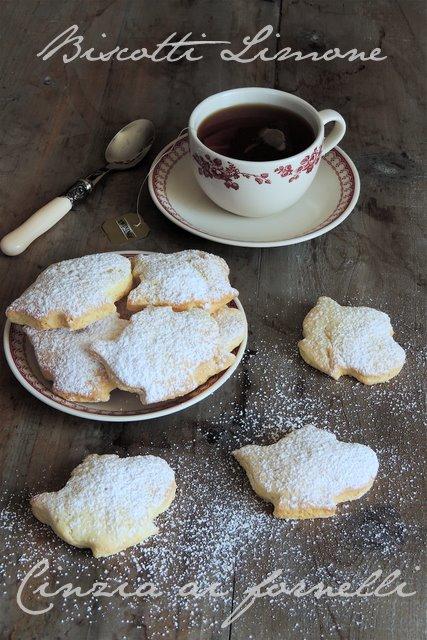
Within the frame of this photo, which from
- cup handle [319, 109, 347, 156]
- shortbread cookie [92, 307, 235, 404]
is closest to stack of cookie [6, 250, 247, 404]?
shortbread cookie [92, 307, 235, 404]

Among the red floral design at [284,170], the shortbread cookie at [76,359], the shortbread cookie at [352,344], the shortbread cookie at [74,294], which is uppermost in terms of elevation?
the shortbread cookie at [74,294]

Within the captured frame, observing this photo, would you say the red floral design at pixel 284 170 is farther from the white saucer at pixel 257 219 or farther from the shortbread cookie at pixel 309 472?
the shortbread cookie at pixel 309 472

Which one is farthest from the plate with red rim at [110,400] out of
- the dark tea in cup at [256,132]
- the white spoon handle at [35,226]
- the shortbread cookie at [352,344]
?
the dark tea in cup at [256,132]

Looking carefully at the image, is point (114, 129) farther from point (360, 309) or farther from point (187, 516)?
point (187, 516)

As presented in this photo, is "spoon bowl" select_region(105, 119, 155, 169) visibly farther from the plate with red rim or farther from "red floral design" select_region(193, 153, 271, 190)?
the plate with red rim

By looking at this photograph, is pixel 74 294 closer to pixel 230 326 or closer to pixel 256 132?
pixel 230 326

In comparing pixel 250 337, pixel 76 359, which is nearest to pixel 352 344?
pixel 250 337
